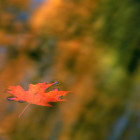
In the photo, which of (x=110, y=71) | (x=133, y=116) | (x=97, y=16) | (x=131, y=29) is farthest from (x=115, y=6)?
(x=133, y=116)

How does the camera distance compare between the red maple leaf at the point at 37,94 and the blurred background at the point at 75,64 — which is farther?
the red maple leaf at the point at 37,94

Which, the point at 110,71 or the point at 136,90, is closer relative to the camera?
the point at 136,90

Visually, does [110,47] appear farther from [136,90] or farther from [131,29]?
[136,90]

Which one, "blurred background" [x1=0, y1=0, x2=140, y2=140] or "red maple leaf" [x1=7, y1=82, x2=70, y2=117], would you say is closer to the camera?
"blurred background" [x1=0, y1=0, x2=140, y2=140]
